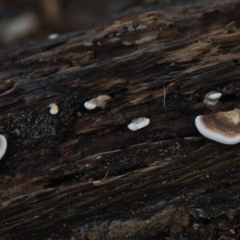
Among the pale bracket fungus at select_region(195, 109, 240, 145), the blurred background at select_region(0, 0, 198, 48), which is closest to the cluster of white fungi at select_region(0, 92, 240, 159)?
the pale bracket fungus at select_region(195, 109, 240, 145)

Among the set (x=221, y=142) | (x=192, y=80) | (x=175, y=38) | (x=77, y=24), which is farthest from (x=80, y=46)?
(x=77, y=24)

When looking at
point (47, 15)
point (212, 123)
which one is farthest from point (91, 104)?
point (47, 15)

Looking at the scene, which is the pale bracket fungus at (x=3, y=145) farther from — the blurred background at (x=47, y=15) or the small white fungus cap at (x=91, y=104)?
→ the blurred background at (x=47, y=15)

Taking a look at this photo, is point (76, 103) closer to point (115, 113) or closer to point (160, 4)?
point (115, 113)

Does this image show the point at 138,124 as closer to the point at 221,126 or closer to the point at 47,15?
the point at 221,126

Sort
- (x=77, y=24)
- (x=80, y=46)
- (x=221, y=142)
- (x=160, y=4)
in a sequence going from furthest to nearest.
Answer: (x=77, y=24), (x=160, y=4), (x=80, y=46), (x=221, y=142)
